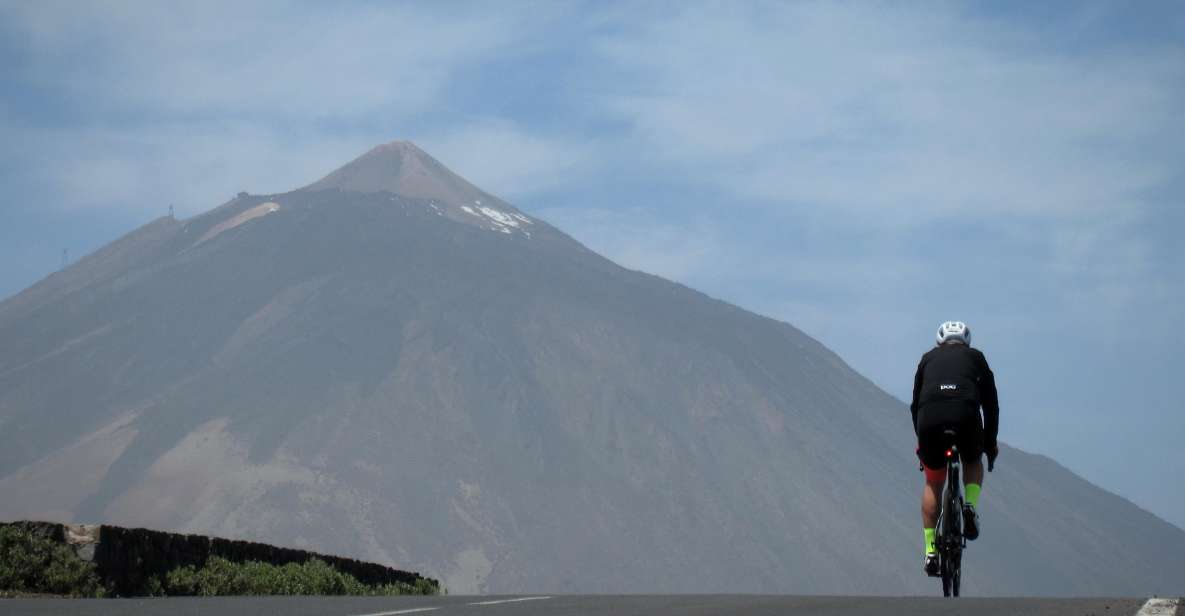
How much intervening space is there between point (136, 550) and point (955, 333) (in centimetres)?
776

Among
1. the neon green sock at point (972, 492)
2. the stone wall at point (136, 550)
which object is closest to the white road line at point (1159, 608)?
the neon green sock at point (972, 492)

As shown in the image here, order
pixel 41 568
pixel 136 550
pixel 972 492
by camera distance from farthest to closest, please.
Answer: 1. pixel 136 550
2. pixel 41 568
3. pixel 972 492

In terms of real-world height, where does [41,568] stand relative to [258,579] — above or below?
below

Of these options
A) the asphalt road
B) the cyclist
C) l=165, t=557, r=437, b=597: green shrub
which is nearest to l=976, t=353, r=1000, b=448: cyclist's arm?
the cyclist

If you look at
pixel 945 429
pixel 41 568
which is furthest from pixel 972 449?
pixel 41 568

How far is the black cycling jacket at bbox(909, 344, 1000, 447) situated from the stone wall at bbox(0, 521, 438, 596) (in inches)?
283

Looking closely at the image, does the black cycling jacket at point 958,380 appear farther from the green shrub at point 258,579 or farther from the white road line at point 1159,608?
the green shrub at point 258,579

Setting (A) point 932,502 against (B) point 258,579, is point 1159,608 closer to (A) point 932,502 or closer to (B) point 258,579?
(A) point 932,502

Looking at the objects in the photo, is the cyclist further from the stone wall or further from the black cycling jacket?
the stone wall

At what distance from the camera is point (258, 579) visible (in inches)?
679

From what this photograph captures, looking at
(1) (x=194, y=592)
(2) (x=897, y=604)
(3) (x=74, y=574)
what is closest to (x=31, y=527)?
(3) (x=74, y=574)

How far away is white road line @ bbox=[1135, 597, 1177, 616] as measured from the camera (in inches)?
401

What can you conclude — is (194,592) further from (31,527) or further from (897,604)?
(897,604)

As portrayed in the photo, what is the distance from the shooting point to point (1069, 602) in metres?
11.7
